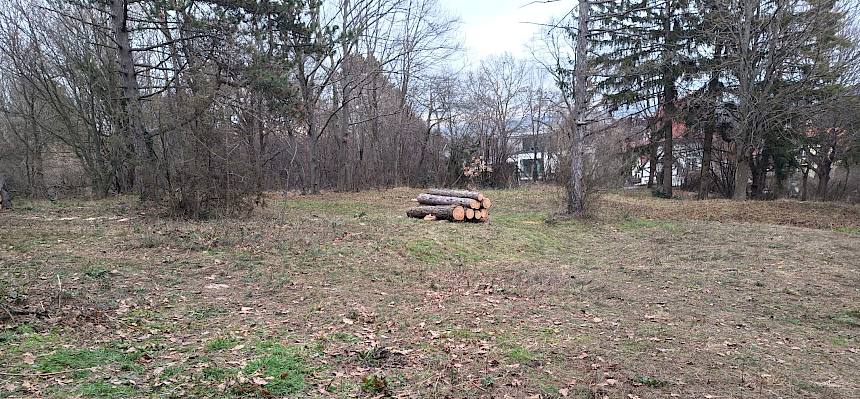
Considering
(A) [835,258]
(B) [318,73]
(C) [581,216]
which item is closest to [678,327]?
(A) [835,258]

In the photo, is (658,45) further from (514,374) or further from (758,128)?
(514,374)

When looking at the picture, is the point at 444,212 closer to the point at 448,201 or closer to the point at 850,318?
the point at 448,201

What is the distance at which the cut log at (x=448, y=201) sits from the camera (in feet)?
37.2

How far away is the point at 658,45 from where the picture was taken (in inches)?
778

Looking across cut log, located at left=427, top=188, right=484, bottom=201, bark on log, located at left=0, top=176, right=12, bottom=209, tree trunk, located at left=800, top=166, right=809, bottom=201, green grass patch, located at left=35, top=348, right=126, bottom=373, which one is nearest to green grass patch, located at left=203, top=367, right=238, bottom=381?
green grass patch, located at left=35, top=348, right=126, bottom=373

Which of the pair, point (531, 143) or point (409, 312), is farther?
point (531, 143)

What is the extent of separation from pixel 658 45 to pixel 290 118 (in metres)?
14.8

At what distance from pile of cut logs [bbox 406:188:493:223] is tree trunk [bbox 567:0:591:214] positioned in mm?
2178

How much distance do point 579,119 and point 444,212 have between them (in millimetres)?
3840

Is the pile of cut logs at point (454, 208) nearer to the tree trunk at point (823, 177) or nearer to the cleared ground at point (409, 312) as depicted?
the cleared ground at point (409, 312)

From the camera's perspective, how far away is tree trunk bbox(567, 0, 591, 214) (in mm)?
11711

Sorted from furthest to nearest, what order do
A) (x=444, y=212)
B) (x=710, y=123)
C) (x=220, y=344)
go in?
(x=710, y=123)
(x=444, y=212)
(x=220, y=344)

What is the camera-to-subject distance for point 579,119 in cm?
1197

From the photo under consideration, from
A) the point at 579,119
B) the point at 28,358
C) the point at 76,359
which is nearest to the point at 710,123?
the point at 579,119
